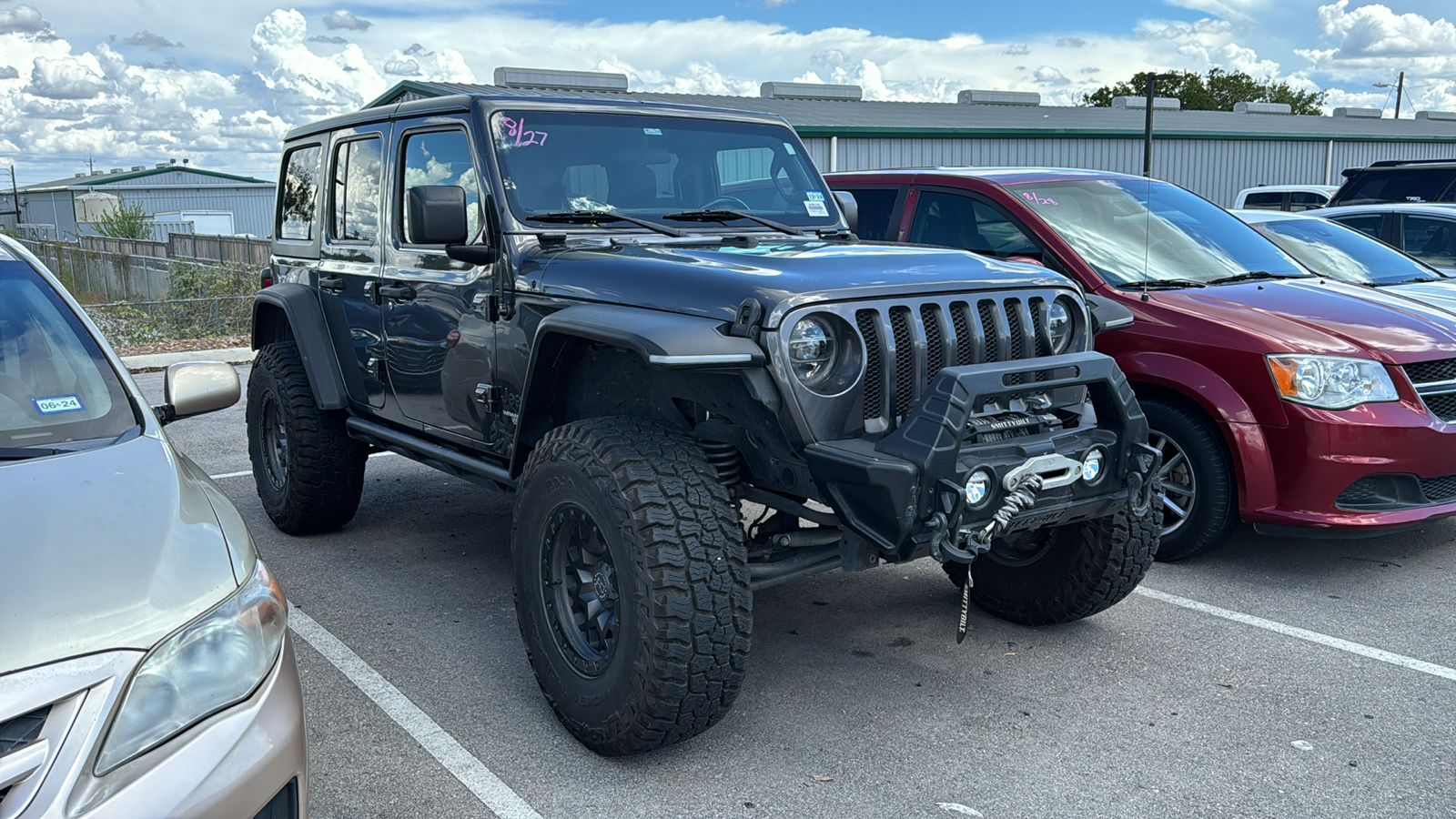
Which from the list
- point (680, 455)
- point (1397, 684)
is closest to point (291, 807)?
point (680, 455)

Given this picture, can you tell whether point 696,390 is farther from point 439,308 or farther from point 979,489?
point 439,308

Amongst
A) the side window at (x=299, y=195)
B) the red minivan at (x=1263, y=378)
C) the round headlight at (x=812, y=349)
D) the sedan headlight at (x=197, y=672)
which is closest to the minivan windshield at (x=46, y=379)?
the sedan headlight at (x=197, y=672)

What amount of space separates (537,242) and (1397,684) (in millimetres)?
3342

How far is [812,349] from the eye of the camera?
130 inches

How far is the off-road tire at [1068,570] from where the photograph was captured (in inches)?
160

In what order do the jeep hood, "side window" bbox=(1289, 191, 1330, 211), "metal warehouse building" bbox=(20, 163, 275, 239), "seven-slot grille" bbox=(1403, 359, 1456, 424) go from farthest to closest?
"metal warehouse building" bbox=(20, 163, 275, 239) → "side window" bbox=(1289, 191, 1330, 211) → "seven-slot grille" bbox=(1403, 359, 1456, 424) → the jeep hood

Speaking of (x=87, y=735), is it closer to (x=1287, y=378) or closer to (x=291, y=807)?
(x=291, y=807)

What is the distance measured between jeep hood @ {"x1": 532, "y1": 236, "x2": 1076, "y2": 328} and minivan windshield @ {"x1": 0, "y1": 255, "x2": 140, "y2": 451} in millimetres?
1392

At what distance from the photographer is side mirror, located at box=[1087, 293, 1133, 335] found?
405 centimetres

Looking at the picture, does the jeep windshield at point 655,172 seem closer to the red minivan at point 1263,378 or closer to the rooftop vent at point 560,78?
the red minivan at point 1263,378

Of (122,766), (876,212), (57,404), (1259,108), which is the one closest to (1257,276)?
(876,212)

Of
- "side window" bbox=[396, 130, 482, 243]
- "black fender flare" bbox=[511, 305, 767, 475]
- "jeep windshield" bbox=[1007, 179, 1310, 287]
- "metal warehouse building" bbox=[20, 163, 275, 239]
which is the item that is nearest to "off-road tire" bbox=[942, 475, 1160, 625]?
"black fender flare" bbox=[511, 305, 767, 475]

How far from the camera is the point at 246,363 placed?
1357 cm

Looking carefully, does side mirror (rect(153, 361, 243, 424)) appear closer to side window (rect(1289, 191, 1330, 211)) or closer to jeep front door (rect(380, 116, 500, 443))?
jeep front door (rect(380, 116, 500, 443))
